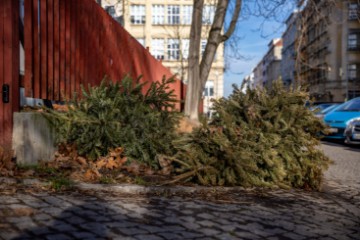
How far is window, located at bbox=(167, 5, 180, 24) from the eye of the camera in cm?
4647

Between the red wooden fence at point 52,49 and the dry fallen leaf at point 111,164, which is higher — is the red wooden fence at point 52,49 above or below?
above

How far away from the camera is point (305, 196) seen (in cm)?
446

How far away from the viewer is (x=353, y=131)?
11695 mm

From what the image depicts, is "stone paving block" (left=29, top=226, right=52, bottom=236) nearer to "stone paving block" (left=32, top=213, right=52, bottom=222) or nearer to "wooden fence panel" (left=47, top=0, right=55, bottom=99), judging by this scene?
"stone paving block" (left=32, top=213, right=52, bottom=222)

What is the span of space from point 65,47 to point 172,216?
3274 millimetres

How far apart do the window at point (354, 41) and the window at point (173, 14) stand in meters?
21.8

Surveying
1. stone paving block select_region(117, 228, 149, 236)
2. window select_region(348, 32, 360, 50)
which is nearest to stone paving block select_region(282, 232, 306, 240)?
stone paving block select_region(117, 228, 149, 236)

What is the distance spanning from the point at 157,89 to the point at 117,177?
1.81 m

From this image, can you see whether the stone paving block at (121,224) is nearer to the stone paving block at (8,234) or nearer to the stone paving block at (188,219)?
the stone paving block at (188,219)

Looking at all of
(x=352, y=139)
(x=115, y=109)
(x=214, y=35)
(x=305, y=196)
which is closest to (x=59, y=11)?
(x=115, y=109)

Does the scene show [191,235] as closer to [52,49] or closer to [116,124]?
[116,124]

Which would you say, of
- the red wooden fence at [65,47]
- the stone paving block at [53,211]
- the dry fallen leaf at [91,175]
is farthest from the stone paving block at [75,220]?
the red wooden fence at [65,47]

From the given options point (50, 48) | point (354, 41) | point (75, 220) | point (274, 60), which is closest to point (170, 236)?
point (75, 220)

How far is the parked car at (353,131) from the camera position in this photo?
11594mm
